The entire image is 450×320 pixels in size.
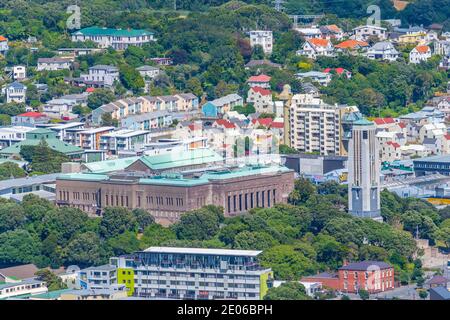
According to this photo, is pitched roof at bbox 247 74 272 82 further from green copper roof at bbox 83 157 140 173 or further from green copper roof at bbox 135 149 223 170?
green copper roof at bbox 83 157 140 173

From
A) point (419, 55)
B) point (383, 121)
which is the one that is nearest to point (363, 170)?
point (383, 121)

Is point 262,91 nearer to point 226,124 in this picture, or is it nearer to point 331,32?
point 226,124

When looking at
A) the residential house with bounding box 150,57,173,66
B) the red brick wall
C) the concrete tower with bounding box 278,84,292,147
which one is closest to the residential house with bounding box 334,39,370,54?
the residential house with bounding box 150,57,173,66
